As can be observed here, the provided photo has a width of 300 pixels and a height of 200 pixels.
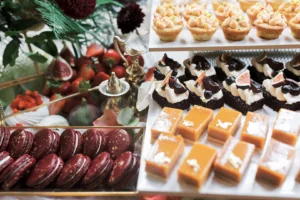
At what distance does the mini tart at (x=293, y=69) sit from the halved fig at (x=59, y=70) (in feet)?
4.34

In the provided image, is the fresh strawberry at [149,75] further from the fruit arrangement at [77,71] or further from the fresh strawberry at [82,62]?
the fresh strawberry at [82,62]

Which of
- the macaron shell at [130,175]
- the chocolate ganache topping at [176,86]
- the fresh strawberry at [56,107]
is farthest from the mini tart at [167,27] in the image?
the fresh strawberry at [56,107]

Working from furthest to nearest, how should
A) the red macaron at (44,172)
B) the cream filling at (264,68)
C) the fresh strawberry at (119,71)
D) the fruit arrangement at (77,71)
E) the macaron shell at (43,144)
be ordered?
the fresh strawberry at (119,71), the fruit arrangement at (77,71), the cream filling at (264,68), the macaron shell at (43,144), the red macaron at (44,172)

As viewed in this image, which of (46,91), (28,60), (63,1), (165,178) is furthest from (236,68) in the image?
(28,60)

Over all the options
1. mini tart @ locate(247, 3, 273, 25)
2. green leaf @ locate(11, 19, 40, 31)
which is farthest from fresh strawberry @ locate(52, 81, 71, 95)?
mini tart @ locate(247, 3, 273, 25)

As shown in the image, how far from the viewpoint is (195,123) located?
62.9 inches

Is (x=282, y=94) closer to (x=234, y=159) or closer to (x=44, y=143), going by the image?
(x=234, y=159)

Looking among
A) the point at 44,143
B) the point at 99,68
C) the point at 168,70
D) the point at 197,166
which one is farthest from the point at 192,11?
the point at 44,143

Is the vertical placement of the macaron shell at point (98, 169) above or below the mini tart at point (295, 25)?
below

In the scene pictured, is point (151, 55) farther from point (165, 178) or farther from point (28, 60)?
point (165, 178)

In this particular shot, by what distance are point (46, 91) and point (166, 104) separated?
2.92ft

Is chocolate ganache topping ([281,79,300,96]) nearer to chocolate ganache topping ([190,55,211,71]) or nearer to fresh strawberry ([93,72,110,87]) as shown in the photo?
chocolate ganache topping ([190,55,211,71])

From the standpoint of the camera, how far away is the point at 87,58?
241cm

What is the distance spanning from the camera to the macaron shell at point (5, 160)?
1556mm
